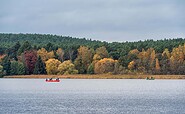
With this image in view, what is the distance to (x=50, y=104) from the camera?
211 feet

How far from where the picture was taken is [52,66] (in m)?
163

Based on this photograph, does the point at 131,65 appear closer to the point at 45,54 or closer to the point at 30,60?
the point at 45,54

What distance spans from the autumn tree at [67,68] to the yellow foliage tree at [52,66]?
2079 millimetres

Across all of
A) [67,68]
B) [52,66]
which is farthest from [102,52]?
[52,66]

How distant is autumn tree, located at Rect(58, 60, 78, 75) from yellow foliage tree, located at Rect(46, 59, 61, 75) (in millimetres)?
2079

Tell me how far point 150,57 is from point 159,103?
101 meters

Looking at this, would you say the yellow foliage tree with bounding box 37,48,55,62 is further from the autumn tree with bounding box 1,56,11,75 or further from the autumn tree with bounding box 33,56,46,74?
the autumn tree with bounding box 1,56,11,75

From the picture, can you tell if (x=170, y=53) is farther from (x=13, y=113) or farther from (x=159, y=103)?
(x=13, y=113)

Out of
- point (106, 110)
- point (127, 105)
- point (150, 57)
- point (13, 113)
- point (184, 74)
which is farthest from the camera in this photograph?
point (150, 57)

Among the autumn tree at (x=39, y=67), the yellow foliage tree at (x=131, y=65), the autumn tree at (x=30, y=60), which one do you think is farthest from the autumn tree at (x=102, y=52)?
the autumn tree at (x=30, y=60)

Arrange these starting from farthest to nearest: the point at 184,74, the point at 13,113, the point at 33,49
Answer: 1. the point at 33,49
2. the point at 184,74
3. the point at 13,113

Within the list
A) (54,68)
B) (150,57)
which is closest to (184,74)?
(150,57)

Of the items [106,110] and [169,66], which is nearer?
[106,110]

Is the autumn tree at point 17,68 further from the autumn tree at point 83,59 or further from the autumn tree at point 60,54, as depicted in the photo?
the autumn tree at point 83,59
